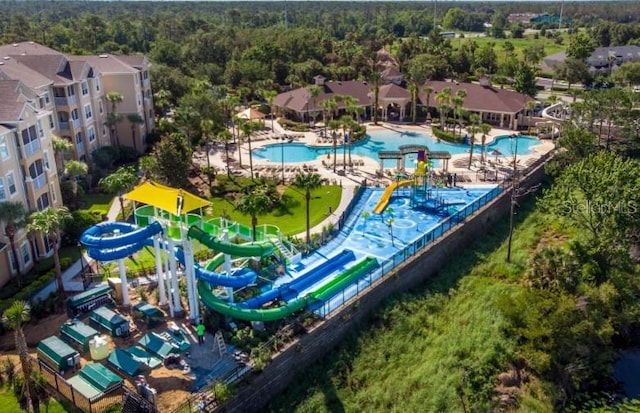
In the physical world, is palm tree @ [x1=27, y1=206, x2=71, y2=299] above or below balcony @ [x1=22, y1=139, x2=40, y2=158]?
below

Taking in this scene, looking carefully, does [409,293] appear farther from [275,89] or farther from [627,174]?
[275,89]

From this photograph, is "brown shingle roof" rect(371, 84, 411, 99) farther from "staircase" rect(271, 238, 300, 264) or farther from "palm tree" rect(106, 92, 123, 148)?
"staircase" rect(271, 238, 300, 264)

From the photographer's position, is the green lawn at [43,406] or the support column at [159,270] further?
the support column at [159,270]

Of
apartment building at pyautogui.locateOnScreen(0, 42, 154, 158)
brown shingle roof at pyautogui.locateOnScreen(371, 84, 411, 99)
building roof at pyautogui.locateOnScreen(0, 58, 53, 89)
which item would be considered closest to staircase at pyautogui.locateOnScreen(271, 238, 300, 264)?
building roof at pyautogui.locateOnScreen(0, 58, 53, 89)

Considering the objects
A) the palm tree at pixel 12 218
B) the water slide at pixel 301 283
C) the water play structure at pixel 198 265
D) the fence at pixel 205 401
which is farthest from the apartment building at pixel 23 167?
the fence at pixel 205 401

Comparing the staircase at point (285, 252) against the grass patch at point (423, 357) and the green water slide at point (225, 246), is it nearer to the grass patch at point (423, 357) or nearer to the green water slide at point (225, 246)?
the green water slide at point (225, 246)

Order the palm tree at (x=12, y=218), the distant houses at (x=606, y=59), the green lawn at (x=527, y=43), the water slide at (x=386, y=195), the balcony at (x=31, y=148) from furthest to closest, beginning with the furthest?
1. the green lawn at (x=527, y=43)
2. the distant houses at (x=606, y=59)
3. the water slide at (x=386, y=195)
4. the balcony at (x=31, y=148)
5. the palm tree at (x=12, y=218)

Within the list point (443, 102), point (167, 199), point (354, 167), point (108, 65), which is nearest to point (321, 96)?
point (443, 102)

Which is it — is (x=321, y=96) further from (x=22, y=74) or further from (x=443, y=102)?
(x=22, y=74)
